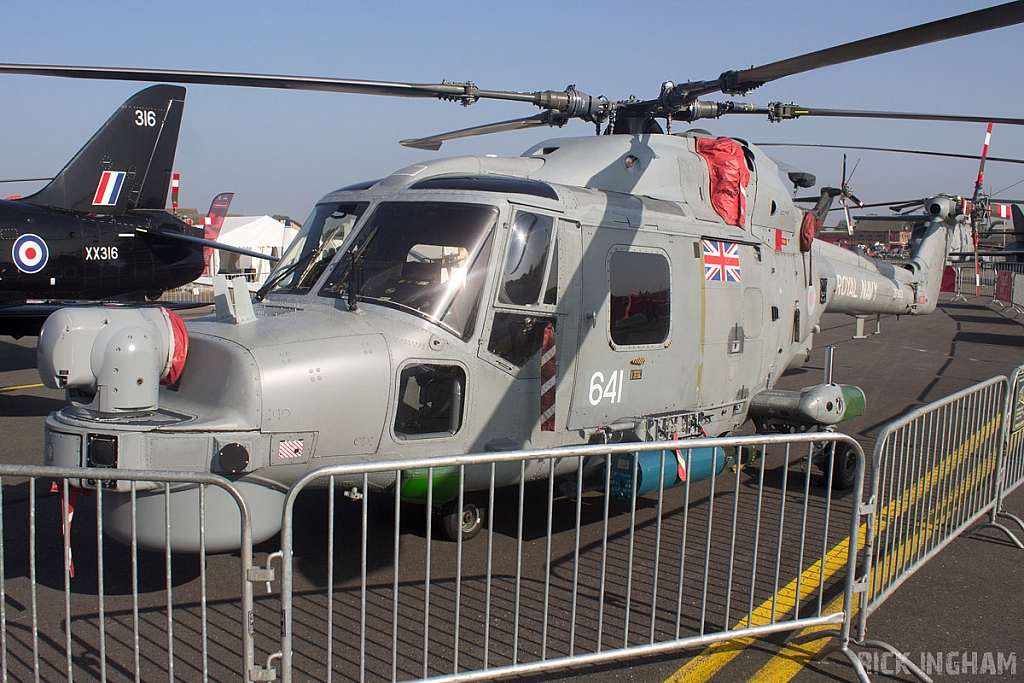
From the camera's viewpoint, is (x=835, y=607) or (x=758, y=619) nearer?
(x=758, y=619)

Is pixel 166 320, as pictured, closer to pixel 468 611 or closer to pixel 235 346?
pixel 235 346

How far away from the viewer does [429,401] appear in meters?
4.82

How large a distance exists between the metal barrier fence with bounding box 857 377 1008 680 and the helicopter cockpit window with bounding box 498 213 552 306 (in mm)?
2289

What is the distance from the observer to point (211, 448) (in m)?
4.07

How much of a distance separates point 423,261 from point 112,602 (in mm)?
2679

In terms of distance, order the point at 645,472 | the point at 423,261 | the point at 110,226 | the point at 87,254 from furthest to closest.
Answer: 1. the point at 110,226
2. the point at 87,254
3. the point at 645,472
4. the point at 423,261

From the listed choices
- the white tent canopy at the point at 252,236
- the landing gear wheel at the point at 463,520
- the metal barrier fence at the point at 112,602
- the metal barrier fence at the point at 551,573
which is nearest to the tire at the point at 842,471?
the metal barrier fence at the point at 551,573

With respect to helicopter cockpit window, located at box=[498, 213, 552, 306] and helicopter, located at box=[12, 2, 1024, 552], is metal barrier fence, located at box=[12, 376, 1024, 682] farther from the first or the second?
helicopter cockpit window, located at box=[498, 213, 552, 306]

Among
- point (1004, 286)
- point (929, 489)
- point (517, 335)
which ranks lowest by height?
point (929, 489)

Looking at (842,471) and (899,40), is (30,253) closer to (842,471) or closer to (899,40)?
(842,471)

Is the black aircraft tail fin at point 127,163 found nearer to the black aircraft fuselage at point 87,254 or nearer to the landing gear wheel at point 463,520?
the black aircraft fuselage at point 87,254

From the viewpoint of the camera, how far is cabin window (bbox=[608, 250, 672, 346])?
5.86 metres

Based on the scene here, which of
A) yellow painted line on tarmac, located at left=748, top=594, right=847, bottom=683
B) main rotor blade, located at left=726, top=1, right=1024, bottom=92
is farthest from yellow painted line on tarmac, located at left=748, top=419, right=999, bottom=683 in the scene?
main rotor blade, located at left=726, top=1, right=1024, bottom=92

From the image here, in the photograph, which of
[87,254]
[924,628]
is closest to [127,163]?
[87,254]
